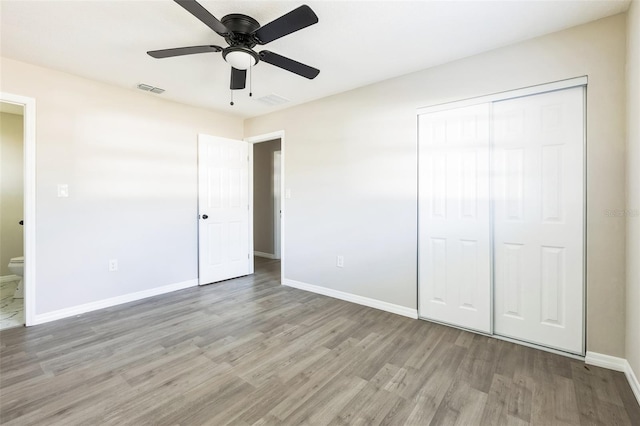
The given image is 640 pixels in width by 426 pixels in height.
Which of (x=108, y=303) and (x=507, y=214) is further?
(x=108, y=303)

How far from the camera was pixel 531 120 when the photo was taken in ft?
7.59

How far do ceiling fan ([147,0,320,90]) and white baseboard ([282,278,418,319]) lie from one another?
2402 millimetres

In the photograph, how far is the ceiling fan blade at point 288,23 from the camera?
160 cm

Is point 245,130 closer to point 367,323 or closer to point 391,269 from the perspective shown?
point 391,269

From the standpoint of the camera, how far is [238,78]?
93.4 inches

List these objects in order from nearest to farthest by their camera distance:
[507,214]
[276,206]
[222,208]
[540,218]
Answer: [540,218] < [507,214] < [222,208] < [276,206]

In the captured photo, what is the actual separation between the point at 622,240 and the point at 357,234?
216cm

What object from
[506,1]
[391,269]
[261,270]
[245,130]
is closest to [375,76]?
[506,1]

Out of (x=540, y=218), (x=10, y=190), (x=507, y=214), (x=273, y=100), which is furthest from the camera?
(x=10, y=190)

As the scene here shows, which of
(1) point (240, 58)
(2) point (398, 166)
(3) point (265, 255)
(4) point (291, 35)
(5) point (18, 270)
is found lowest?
(3) point (265, 255)

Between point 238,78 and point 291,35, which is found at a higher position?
point 291,35

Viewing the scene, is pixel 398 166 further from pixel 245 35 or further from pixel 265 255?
pixel 265 255

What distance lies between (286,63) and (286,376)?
225 cm

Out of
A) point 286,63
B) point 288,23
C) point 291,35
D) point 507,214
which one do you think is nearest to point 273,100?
point 291,35
